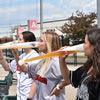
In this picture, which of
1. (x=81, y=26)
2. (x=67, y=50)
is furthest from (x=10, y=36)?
(x=67, y=50)

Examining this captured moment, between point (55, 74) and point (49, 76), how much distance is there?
2.8 inches

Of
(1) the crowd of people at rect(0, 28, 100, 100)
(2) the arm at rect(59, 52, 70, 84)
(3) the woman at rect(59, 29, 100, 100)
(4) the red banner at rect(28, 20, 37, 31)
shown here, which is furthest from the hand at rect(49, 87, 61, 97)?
(4) the red banner at rect(28, 20, 37, 31)

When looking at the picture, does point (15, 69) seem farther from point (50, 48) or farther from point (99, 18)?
point (99, 18)

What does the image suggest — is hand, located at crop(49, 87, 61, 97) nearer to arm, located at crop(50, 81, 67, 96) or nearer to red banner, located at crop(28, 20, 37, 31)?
arm, located at crop(50, 81, 67, 96)

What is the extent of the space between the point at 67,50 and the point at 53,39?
599mm

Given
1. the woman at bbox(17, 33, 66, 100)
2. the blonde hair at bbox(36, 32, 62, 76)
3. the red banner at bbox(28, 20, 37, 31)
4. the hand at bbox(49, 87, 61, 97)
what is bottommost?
the hand at bbox(49, 87, 61, 97)

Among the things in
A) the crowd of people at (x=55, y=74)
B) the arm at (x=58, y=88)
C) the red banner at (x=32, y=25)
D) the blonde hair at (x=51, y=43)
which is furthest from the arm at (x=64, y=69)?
the red banner at (x=32, y=25)

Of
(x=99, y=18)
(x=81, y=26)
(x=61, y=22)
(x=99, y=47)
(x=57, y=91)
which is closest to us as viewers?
(x=99, y=47)

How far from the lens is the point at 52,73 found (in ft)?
7.21

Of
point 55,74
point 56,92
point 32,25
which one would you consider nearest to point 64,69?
point 55,74

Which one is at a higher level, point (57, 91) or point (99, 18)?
point (99, 18)

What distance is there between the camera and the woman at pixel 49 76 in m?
2.20

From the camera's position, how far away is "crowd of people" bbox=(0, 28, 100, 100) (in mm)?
1597

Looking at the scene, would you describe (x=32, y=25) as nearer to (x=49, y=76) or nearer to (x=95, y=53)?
(x=49, y=76)
